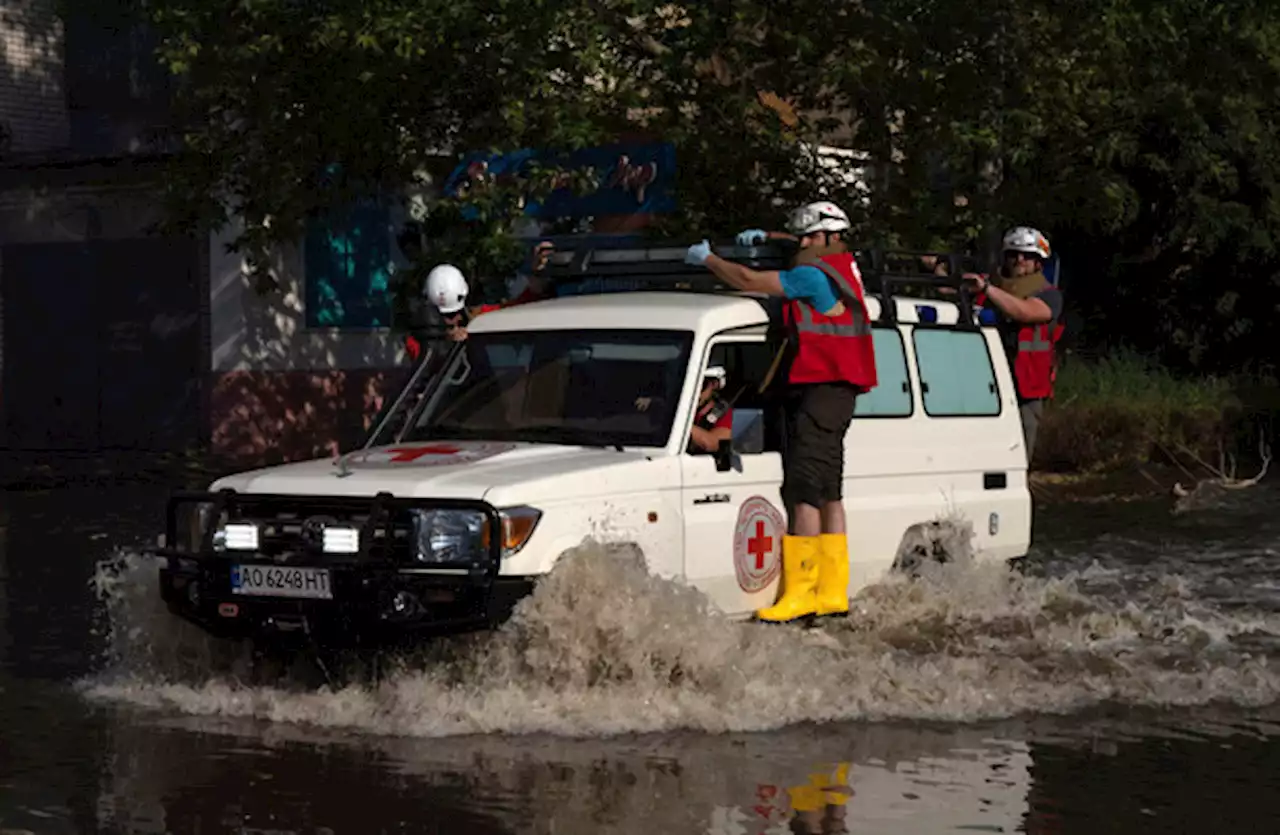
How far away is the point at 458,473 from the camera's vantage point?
31.4ft

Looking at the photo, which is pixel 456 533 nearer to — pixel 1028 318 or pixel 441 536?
pixel 441 536

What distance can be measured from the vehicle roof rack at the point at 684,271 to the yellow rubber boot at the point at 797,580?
1296 mm

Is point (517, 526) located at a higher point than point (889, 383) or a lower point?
lower

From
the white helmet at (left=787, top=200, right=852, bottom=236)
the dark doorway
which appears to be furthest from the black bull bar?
the dark doorway

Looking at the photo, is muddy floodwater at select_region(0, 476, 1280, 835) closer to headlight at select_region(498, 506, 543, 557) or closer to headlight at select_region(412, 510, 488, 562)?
headlight at select_region(498, 506, 543, 557)

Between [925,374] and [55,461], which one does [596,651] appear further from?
[55,461]

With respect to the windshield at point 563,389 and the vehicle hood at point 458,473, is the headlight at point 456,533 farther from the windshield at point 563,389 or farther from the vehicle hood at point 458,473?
the windshield at point 563,389

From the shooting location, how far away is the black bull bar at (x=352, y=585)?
30.4 ft

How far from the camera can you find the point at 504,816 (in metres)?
7.67

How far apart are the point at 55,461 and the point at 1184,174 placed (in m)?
13.1

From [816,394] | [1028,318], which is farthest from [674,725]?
[1028,318]

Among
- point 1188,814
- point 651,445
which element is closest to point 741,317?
point 651,445

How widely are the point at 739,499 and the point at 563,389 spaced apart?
896 millimetres

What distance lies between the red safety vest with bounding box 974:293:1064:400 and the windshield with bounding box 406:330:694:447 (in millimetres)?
3319
